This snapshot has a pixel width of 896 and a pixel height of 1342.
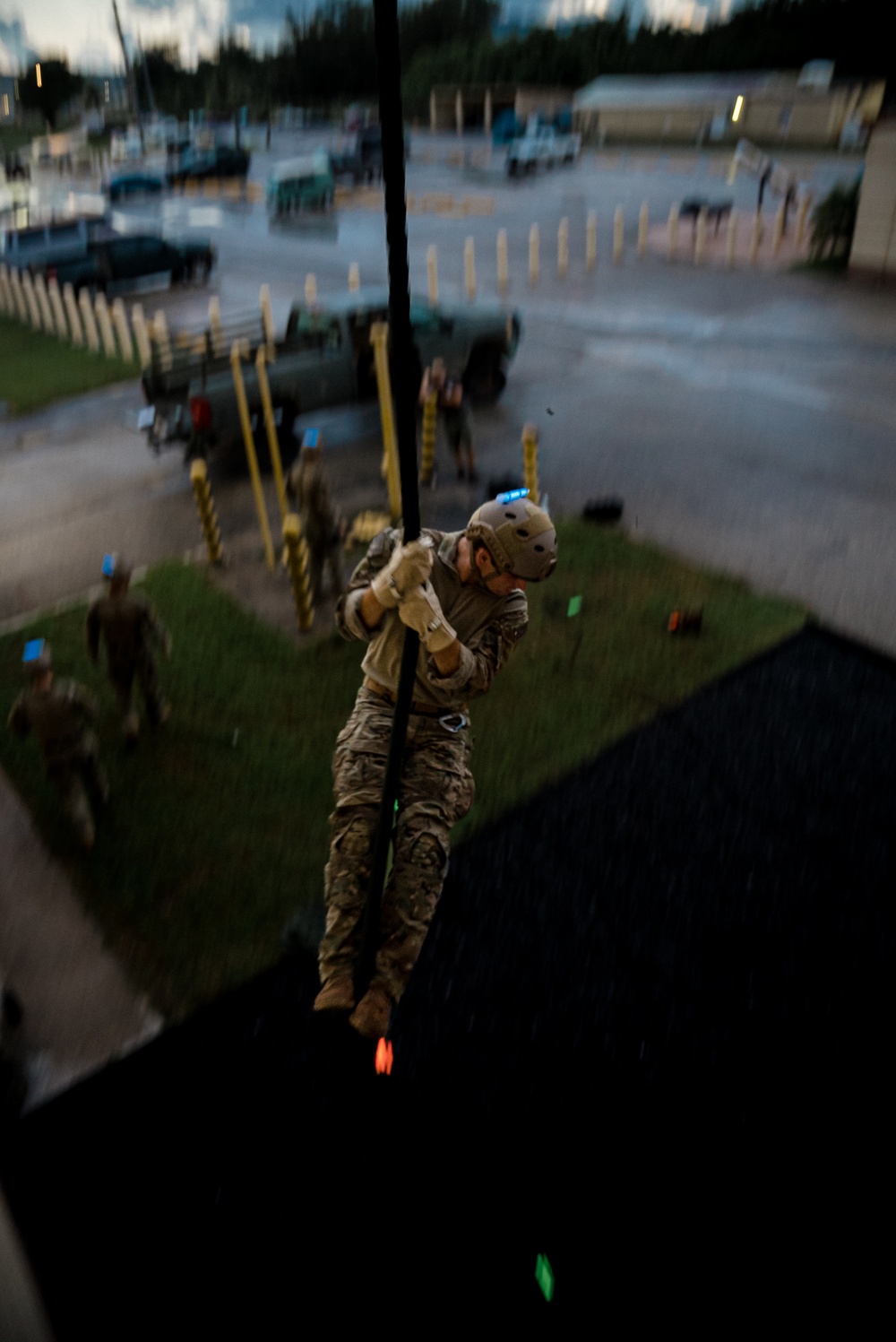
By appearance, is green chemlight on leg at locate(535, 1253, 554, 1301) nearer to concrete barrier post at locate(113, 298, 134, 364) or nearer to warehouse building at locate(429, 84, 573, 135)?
concrete barrier post at locate(113, 298, 134, 364)

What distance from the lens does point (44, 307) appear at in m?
18.2

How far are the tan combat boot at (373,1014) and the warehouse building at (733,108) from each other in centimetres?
4230

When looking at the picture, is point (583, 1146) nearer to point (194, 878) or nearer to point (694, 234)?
point (194, 878)

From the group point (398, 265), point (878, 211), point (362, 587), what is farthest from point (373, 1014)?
point (878, 211)

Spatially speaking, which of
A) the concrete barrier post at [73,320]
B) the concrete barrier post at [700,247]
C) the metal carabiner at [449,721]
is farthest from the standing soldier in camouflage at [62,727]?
the concrete barrier post at [700,247]

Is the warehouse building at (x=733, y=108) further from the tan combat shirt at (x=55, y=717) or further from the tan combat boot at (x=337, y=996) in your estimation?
the tan combat boot at (x=337, y=996)

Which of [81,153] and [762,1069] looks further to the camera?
[81,153]

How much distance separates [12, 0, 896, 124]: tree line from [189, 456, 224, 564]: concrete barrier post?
Answer: 34.2 meters

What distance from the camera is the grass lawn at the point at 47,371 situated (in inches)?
567

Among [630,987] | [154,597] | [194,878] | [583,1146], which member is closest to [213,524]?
[154,597]

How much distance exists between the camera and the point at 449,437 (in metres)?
10.2

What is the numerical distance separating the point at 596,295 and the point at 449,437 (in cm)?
1077

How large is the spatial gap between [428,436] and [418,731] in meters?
6.49

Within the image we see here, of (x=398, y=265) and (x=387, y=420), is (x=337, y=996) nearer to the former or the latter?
(x=398, y=265)
